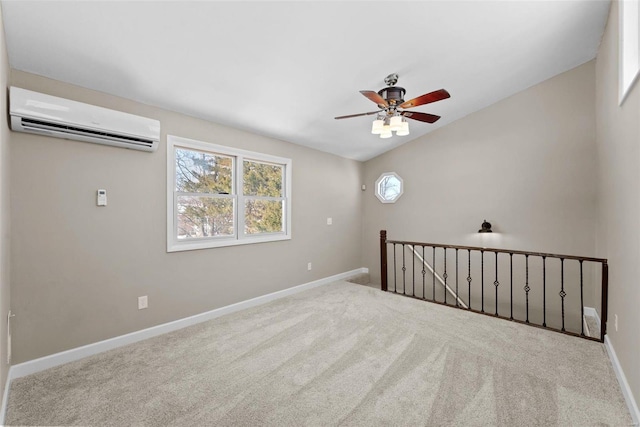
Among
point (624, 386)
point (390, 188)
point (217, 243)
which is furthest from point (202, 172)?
point (624, 386)

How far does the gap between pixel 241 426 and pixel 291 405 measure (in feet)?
1.07

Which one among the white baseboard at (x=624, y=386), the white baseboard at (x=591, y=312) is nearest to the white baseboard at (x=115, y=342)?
the white baseboard at (x=624, y=386)

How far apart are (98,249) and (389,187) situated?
4503 mm

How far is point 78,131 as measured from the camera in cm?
231

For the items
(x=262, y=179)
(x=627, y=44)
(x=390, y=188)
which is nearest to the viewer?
(x=627, y=44)

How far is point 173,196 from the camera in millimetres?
3043

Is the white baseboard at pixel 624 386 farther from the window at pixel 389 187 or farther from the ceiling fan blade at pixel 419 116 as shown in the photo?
the window at pixel 389 187

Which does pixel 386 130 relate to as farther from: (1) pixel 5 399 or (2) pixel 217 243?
(1) pixel 5 399

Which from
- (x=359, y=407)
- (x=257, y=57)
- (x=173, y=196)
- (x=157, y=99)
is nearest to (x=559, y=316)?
(x=359, y=407)

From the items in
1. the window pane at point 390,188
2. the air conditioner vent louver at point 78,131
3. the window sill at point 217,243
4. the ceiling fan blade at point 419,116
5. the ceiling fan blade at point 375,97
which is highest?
the ceiling fan blade at point 375,97

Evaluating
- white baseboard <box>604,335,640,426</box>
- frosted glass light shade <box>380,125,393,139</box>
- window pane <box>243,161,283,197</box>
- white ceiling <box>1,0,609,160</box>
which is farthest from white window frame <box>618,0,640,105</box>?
window pane <box>243,161,283,197</box>

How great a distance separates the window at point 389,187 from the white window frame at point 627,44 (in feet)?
10.7

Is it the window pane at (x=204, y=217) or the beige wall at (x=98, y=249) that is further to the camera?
the window pane at (x=204, y=217)

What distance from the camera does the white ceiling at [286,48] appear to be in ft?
6.23
